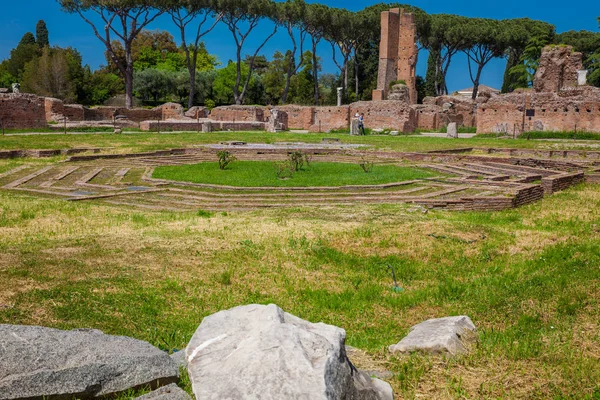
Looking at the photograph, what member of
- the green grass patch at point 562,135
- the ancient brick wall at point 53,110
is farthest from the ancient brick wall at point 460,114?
the ancient brick wall at point 53,110

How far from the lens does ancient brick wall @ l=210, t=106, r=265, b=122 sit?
44000 mm

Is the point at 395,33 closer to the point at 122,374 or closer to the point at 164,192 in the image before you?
the point at 164,192

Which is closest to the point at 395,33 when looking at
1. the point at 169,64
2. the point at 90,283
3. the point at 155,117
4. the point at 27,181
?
the point at 155,117

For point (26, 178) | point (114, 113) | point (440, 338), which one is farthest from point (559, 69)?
point (440, 338)

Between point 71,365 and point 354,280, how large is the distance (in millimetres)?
3837

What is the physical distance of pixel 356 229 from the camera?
8055 mm

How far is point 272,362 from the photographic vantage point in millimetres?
2320

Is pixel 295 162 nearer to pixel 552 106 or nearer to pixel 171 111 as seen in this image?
pixel 552 106

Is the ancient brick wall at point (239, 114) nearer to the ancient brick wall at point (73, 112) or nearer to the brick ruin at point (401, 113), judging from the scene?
the brick ruin at point (401, 113)

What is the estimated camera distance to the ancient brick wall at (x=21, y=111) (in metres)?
30.9

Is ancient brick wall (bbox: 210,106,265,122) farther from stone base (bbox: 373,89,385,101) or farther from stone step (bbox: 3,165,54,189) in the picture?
stone step (bbox: 3,165,54,189)

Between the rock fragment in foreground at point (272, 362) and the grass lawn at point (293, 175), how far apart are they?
9.80m

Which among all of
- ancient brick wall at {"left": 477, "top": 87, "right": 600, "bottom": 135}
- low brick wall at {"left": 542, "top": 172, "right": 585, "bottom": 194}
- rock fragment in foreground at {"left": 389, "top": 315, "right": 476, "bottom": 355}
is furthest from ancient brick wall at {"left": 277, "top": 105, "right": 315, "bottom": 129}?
rock fragment in foreground at {"left": 389, "top": 315, "right": 476, "bottom": 355}

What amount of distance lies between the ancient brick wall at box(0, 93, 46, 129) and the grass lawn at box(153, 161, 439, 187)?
19541 millimetres
